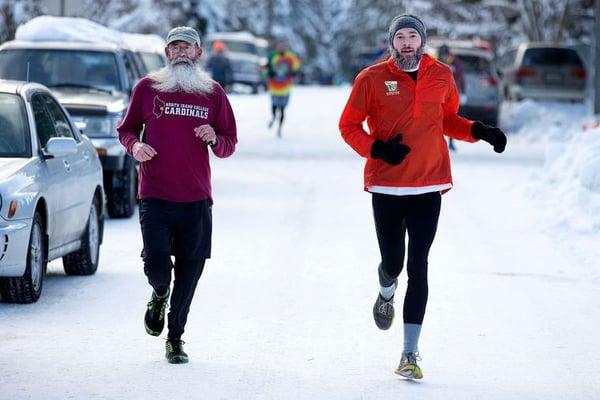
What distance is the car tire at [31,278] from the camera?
33.4ft

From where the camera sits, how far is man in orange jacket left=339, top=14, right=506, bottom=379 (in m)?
7.95

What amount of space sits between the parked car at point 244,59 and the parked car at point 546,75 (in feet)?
53.6

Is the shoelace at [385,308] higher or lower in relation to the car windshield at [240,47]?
higher

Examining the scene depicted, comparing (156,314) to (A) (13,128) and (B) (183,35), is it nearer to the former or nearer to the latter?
(B) (183,35)

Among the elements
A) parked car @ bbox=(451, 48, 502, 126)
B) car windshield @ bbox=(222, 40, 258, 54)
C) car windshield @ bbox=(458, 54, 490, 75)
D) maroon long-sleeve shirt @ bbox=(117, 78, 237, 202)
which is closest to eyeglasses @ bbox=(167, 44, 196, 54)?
maroon long-sleeve shirt @ bbox=(117, 78, 237, 202)

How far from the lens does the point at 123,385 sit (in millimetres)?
7664

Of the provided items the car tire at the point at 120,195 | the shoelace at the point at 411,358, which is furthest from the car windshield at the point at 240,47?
the shoelace at the point at 411,358

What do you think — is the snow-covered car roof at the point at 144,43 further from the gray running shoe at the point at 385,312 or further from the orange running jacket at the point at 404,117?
the orange running jacket at the point at 404,117

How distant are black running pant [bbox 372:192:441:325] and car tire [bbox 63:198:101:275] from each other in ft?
14.0

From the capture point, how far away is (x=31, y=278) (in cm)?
1023

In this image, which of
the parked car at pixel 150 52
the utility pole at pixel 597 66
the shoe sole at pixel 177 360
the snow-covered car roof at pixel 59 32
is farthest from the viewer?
the utility pole at pixel 597 66

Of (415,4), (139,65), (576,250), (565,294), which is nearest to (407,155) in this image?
(565,294)

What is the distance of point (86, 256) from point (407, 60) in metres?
4.65

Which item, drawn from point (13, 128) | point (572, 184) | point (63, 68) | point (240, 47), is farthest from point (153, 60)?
point (240, 47)
